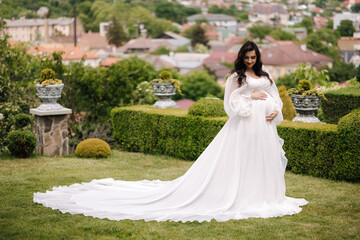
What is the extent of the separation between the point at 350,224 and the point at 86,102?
32.7 ft

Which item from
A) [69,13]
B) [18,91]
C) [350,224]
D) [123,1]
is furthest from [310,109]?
[123,1]

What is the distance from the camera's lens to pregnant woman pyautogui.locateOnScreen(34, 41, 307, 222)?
19.8ft

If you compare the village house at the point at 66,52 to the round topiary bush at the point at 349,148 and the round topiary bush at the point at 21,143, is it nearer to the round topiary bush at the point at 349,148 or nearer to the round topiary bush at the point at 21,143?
the round topiary bush at the point at 21,143

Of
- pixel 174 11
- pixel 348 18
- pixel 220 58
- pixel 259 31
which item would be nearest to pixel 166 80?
pixel 220 58

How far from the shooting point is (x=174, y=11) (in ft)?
550

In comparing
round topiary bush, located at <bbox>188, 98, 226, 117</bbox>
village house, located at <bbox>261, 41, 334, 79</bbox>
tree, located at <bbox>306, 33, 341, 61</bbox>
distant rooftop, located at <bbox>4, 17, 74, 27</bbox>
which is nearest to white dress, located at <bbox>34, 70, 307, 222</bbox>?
round topiary bush, located at <bbox>188, 98, 226, 117</bbox>

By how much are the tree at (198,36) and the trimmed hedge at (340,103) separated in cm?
11528

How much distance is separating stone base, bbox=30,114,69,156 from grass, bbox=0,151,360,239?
2.35 m

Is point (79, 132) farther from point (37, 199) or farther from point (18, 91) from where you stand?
point (37, 199)

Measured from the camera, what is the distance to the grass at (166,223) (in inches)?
206

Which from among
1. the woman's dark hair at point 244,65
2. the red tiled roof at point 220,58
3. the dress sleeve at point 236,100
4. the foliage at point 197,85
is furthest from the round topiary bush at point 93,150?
the red tiled roof at point 220,58

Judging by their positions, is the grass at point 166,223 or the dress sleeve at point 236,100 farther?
the dress sleeve at point 236,100

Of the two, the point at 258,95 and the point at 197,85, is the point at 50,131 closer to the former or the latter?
the point at 258,95

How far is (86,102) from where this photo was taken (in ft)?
47.5
